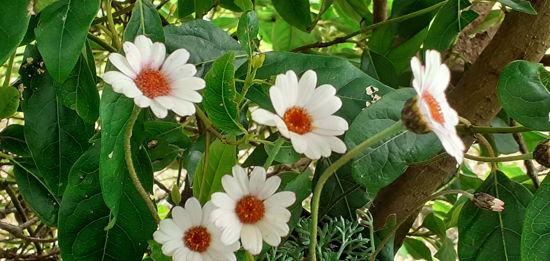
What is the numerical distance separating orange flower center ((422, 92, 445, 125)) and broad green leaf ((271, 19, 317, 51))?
483 millimetres

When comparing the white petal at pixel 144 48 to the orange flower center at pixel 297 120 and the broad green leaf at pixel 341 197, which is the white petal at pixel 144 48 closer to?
the orange flower center at pixel 297 120

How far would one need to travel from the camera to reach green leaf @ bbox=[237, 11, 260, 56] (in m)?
0.37

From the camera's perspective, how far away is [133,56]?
0.30 meters

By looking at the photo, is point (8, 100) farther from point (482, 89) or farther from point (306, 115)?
point (482, 89)

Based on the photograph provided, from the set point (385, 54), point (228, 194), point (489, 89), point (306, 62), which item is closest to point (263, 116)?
point (228, 194)

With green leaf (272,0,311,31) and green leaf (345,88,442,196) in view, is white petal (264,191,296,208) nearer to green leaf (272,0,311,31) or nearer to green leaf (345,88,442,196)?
green leaf (345,88,442,196)

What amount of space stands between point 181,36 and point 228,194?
168 mm

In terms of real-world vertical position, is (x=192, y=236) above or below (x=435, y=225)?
above

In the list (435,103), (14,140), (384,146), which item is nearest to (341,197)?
(384,146)

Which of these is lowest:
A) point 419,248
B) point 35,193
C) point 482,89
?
point 419,248

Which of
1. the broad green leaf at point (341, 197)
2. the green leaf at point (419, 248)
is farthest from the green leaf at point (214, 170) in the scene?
the green leaf at point (419, 248)

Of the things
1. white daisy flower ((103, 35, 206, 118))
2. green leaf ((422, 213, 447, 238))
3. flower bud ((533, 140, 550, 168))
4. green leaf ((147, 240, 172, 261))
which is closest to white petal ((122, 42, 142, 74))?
white daisy flower ((103, 35, 206, 118))

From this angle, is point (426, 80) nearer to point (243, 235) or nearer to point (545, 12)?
point (243, 235)

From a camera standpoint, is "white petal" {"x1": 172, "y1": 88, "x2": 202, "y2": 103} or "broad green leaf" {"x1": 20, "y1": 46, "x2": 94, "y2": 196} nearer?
"white petal" {"x1": 172, "y1": 88, "x2": 202, "y2": 103}
